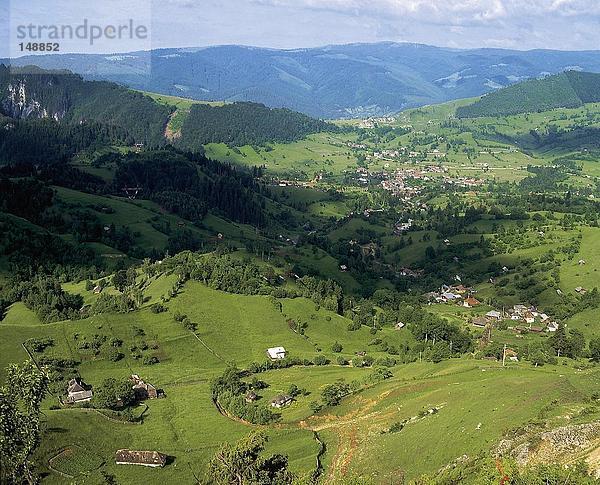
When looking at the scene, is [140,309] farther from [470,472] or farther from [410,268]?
[410,268]

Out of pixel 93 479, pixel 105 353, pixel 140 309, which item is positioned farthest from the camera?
pixel 140 309

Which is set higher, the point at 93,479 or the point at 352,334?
the point at 93,479

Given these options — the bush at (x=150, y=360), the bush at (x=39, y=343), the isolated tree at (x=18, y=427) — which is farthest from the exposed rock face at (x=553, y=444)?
the bush at (x=39, y=343)

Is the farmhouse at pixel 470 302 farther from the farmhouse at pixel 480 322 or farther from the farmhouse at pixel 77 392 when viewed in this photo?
the farmhouse at pixel 77 392

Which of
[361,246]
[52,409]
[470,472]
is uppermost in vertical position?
[470,472]

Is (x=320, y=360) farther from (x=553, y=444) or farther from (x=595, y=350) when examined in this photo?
(x=553, y=444)

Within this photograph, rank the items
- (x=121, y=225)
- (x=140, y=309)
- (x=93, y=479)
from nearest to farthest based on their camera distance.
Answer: (x=93, y=479) < (x=140, y=309) < (x=121, y=225)

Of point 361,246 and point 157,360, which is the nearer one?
point 157,360

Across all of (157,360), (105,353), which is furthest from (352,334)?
(105,353)
